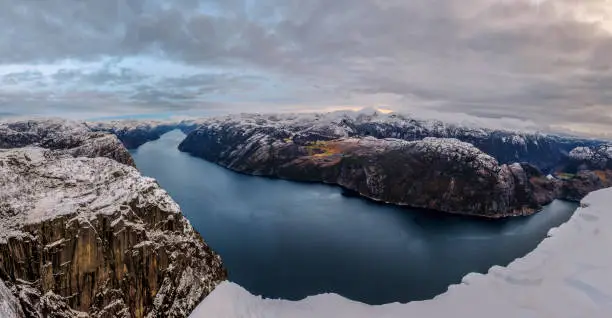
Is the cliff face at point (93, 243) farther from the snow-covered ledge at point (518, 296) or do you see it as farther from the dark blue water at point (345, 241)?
the dark blue water at point (345, 241)

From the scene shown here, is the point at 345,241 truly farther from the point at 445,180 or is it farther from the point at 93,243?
the point at 445,180

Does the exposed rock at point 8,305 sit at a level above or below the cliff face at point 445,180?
above

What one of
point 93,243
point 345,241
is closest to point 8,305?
point 93,243

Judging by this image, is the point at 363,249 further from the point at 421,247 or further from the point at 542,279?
the point at 542,279

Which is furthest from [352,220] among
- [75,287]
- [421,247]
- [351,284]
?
[75,287]

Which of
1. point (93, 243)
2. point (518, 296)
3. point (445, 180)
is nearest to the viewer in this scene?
point (93, 243)

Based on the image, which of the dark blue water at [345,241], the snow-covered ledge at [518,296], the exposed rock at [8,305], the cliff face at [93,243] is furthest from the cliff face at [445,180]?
the exposed rock at [8,305]

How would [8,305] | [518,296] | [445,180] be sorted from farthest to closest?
1. [445,180]
2. [518,296]
3. [8,305]
